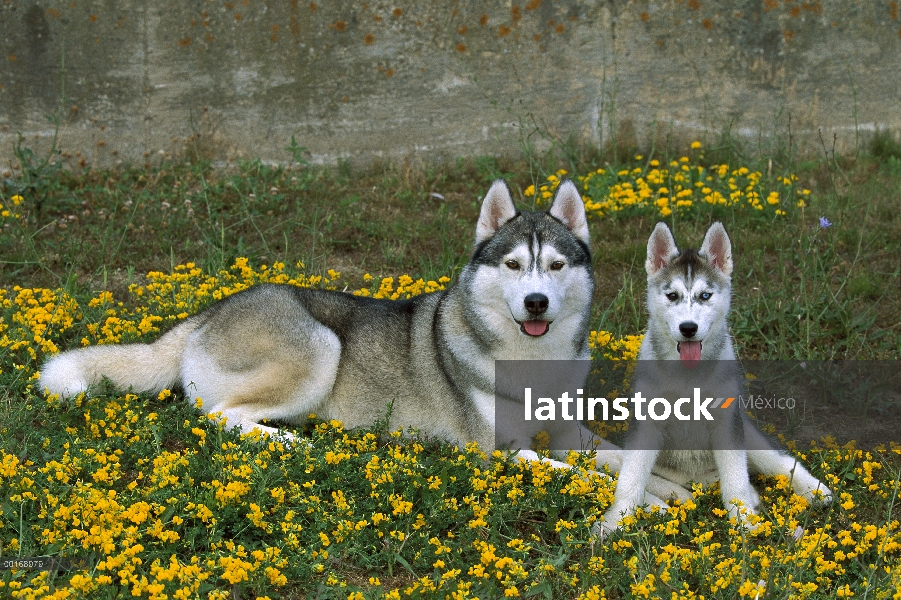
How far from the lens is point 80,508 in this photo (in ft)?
15.1

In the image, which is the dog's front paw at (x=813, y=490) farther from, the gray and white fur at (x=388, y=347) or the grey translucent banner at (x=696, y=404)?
the gray and white fur at (x=388, y=347)

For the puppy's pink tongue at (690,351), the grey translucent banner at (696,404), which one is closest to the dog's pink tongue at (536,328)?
the grey translucent banner at (696,404)

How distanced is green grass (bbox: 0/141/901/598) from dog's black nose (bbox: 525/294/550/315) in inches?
32.5

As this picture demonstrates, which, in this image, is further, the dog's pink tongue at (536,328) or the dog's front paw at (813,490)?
the dog's pink tongue at (536,328)

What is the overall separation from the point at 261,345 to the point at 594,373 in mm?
2185

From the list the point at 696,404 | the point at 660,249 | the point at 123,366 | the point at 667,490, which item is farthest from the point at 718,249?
the point at 123,366

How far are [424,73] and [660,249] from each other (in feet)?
15.4

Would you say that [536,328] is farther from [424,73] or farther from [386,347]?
[424,73]

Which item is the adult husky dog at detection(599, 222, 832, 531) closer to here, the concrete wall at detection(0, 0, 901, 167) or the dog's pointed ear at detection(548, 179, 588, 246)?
the dog's pointed ear at detection(548, 179, 588, 246)

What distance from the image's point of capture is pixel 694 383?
17.1 feet

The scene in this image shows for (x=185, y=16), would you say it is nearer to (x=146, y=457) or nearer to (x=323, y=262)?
(x=323, y=262)

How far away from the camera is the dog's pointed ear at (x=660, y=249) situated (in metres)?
5.30

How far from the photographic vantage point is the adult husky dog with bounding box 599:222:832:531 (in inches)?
199

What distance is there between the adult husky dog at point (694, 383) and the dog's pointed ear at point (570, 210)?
64 cm
